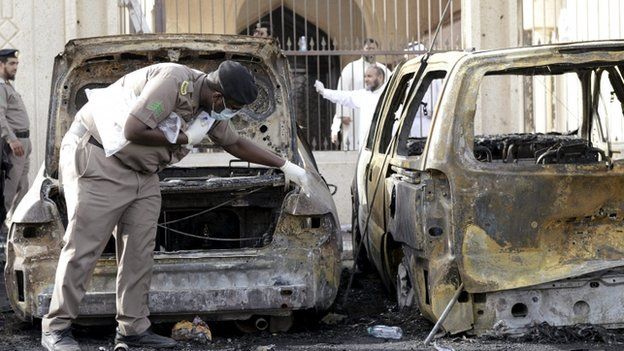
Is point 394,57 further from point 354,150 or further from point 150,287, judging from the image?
point 150,287

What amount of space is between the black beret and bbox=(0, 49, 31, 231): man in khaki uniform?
5511 mm

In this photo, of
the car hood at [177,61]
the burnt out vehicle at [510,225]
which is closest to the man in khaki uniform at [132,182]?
the car hood at [177,61]

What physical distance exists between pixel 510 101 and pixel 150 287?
23.9 ft

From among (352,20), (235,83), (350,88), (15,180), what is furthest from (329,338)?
(352,20)

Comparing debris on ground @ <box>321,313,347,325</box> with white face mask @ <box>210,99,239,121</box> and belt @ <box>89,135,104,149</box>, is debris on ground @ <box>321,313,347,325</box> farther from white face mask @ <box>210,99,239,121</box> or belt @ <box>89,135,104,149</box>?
belt @ <box>89,135,104,149</box>

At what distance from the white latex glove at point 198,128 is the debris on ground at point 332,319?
1621mm

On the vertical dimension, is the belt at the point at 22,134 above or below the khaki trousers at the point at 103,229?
above

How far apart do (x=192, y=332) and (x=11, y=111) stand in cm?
538

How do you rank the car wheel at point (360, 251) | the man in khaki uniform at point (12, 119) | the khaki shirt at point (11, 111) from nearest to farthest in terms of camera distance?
the car wheel at point (360, 251) → the khaki shirt at point (11, 111) → the man in khaki uniform at point (12, 119)

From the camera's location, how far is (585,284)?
6438 millimetres

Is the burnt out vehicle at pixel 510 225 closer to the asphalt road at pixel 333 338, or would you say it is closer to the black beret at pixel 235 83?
the asphalt road at pixel 333 338

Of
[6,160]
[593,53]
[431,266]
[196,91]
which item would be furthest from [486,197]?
[6,160]

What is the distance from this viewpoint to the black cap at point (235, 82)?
20.2 feet

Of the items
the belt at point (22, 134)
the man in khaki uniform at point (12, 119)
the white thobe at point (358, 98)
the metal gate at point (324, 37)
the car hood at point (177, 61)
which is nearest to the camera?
the car hood at point (177, 61)
